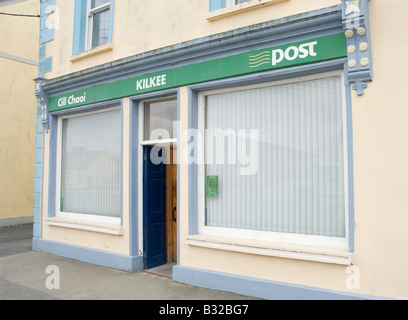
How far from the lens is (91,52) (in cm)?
741

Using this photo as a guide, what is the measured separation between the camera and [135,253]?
6.57 metres

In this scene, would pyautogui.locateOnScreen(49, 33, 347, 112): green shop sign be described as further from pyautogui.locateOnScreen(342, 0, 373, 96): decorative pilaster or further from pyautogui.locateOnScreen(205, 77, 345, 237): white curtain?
pyautogui.locateOnScreen(205, 77, 345, 237): white curtain

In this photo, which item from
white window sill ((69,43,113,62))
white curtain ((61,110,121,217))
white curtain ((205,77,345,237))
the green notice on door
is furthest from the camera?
white curtain ((61,110,121,217))

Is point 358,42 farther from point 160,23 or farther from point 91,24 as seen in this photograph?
point 91,24

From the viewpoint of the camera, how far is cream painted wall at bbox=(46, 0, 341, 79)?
523 centimetres

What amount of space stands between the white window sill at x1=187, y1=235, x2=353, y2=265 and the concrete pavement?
669 millimetres

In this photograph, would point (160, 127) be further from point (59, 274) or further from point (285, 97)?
point (59, 274)

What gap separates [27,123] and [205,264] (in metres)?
10.3

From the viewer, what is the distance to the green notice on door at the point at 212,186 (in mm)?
5797

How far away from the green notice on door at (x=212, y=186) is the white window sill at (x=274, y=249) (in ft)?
2.23

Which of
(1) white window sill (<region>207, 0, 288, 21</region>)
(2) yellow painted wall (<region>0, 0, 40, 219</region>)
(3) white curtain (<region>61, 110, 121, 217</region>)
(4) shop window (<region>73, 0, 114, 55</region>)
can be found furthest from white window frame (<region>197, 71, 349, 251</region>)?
(2) yellow painted wall (<region>0, 0, 40, 219</region>)
